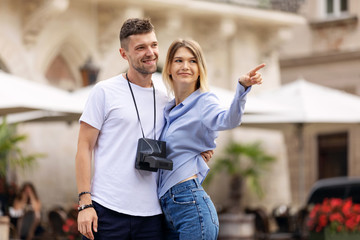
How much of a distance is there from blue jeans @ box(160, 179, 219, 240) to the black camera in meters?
0.14

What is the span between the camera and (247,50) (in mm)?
18969

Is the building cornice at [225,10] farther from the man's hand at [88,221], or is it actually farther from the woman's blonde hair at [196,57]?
the man's hand at [88,221]

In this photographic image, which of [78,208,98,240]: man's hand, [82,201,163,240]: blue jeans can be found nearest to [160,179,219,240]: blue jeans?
[82,201,163,240]: blue jeans

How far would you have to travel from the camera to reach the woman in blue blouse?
402 centimetres

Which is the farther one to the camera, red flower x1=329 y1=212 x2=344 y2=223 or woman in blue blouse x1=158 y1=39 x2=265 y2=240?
red flower x1=329 y1=212 x2=344 y2=223

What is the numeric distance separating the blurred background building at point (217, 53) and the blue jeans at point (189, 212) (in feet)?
29.5

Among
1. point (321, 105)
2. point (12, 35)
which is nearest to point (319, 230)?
point (321, 105)

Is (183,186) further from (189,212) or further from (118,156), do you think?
(118,156)

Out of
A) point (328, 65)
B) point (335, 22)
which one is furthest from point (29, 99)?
point (328, 65)

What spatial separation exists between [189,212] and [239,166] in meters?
13.9

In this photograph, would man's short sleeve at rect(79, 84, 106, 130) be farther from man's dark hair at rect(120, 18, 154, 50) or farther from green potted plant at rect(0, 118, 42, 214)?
green potted plant at rect(0, 118, 42, 214)

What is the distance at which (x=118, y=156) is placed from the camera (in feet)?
13.3

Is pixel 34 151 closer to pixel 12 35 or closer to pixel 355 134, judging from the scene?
pixel 12 35

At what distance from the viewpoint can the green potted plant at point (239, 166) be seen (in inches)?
675
